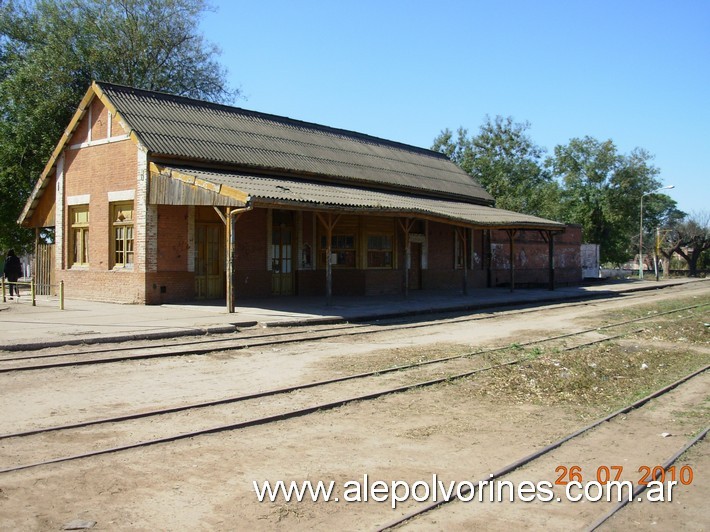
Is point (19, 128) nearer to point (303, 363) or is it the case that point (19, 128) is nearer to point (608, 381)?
point (303, 363)

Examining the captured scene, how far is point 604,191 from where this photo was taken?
2330 inches

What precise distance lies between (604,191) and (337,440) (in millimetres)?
58326

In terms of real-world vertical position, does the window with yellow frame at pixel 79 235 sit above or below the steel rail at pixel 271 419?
above

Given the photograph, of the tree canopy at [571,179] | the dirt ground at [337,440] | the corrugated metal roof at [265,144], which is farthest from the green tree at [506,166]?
the dirt ground at [337,440]

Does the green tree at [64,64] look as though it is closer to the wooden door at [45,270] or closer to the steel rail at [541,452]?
the wooden door at [45,270]

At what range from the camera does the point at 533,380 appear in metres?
9.44

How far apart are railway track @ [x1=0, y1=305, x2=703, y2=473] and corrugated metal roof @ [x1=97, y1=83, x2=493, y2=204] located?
40.4 feet

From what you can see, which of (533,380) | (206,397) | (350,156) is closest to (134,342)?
(206,397)

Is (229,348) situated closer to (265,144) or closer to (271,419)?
(271,419)

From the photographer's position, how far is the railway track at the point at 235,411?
602 cm

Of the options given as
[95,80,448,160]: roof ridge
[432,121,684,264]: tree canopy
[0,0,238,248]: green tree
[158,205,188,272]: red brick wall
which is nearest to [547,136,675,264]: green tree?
[432,121,684,264]: tree canopy

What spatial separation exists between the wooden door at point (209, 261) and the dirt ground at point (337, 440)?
953 cm

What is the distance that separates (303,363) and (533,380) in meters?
3.81

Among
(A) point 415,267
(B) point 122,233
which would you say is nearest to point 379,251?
(A) point 415,267
